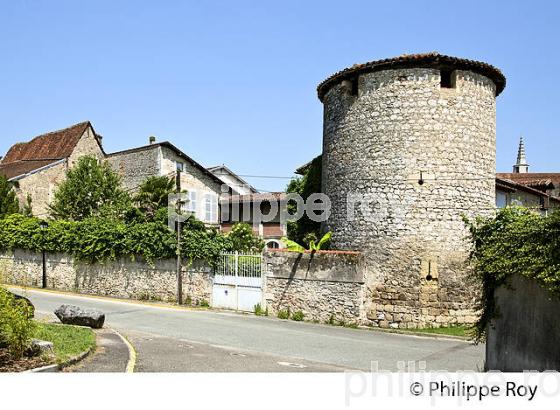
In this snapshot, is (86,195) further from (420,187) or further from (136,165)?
(420,187)

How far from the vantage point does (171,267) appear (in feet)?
69.3

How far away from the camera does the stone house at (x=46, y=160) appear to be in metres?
32.4

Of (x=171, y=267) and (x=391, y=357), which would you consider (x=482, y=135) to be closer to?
(x=391, y=357)

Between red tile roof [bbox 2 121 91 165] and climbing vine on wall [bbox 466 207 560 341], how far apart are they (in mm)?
31004

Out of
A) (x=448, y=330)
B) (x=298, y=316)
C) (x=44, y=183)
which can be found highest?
(x=44, y=183)

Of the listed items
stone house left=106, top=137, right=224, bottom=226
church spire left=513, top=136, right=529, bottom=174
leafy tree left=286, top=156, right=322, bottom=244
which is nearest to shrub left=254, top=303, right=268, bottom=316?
leafy tree left=286, top=156, right=322, bottom=244

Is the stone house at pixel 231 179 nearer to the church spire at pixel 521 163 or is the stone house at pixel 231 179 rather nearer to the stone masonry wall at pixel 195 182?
the stone masonry wall at pixel 195 182

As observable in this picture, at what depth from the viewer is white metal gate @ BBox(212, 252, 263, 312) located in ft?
62.3

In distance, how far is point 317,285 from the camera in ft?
58.1

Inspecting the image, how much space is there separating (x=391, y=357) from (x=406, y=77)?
9.62 m

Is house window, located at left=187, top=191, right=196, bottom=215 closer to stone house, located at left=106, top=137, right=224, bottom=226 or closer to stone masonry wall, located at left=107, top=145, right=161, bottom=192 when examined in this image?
stone house, located at left=106, top=137, right=224, bottom=226

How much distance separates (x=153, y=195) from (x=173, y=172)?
304 inches

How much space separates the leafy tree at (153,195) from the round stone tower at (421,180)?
40.0ft

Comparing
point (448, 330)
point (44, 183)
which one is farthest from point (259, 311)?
point (44, 183)
